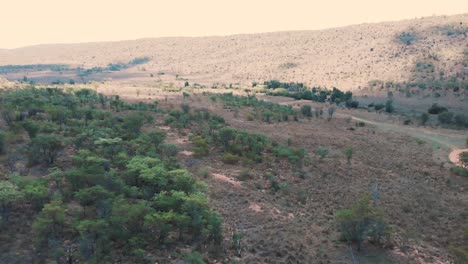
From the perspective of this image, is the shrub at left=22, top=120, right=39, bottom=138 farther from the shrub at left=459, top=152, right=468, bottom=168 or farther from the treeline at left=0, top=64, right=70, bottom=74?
the treeline at left=0, top=64, right=70, bottom=74

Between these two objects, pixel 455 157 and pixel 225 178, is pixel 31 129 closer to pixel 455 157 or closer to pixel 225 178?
pixel 225 178

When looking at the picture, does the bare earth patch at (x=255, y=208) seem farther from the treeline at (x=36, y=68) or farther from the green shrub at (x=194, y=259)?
the treeline at (x=36, y=68)

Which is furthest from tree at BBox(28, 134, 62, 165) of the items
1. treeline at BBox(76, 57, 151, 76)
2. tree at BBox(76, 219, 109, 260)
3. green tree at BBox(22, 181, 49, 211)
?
treeline at BBox(76, 57, 151, 76)

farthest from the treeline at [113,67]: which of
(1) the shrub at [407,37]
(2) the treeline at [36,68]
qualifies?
(1) the shrub at [407,37]

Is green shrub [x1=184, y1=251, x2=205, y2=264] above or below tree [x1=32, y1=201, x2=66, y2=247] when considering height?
below

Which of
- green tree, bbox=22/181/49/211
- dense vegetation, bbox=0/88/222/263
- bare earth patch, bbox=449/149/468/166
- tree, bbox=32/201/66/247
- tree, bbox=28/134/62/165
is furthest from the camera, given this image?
bare earth patch, bbox=449/149/468/166

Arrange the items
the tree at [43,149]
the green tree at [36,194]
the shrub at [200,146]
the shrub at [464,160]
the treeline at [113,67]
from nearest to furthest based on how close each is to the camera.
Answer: the green tree at [36,194], the tree at [43,149], the shrub at [200,146], the shrub at [464,160], the treeline at [113,67]

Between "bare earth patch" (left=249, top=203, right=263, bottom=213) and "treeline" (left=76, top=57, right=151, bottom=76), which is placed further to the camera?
"treeline" (left=76, top=57, right=151, bottom=76)

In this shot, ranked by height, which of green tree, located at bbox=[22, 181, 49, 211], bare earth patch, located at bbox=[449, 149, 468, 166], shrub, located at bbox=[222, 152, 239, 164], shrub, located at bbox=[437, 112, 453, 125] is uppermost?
green tree, located at bbox=[22, 181, 49, 211]
